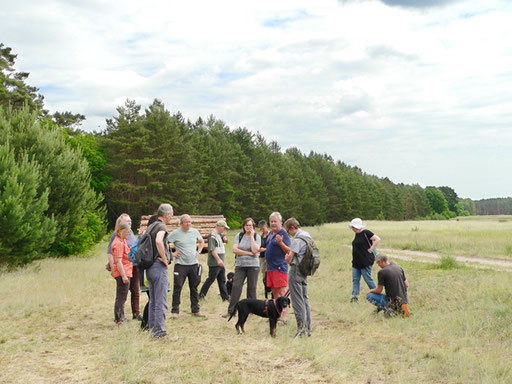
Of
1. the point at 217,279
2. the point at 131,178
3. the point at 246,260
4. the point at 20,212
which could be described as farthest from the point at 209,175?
the point at 246,260

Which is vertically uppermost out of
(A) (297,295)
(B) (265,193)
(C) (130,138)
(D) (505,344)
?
(C) (130,138)

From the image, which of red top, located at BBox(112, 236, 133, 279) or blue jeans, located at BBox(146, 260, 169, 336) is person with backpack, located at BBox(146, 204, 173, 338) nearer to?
blue jeans, located at BBox(146, 260, 169, 336)

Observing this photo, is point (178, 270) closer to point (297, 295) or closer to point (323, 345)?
point (297, 295)

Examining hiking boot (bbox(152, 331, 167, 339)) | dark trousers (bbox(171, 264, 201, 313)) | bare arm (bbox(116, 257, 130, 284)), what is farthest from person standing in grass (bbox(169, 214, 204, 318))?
hiking boot (bbox(152, 331, 167, 339))

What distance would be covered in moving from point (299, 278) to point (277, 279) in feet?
3.96

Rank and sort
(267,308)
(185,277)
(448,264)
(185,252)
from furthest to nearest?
1. (448,264)
2. (185,277)
3. (185,252)
4. (267,308)

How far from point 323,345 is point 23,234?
41.6 ft

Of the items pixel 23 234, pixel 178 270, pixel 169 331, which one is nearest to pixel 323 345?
pixel 169 331

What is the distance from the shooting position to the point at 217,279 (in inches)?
432

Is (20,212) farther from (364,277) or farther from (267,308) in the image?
(364,277)

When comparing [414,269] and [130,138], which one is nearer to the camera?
[414,269]

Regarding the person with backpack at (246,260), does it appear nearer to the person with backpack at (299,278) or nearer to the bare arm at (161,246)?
the person with backpack at (299,278)

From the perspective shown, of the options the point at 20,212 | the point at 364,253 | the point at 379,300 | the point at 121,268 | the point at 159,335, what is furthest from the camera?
the point at 20,212

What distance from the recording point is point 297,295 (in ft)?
24.5
